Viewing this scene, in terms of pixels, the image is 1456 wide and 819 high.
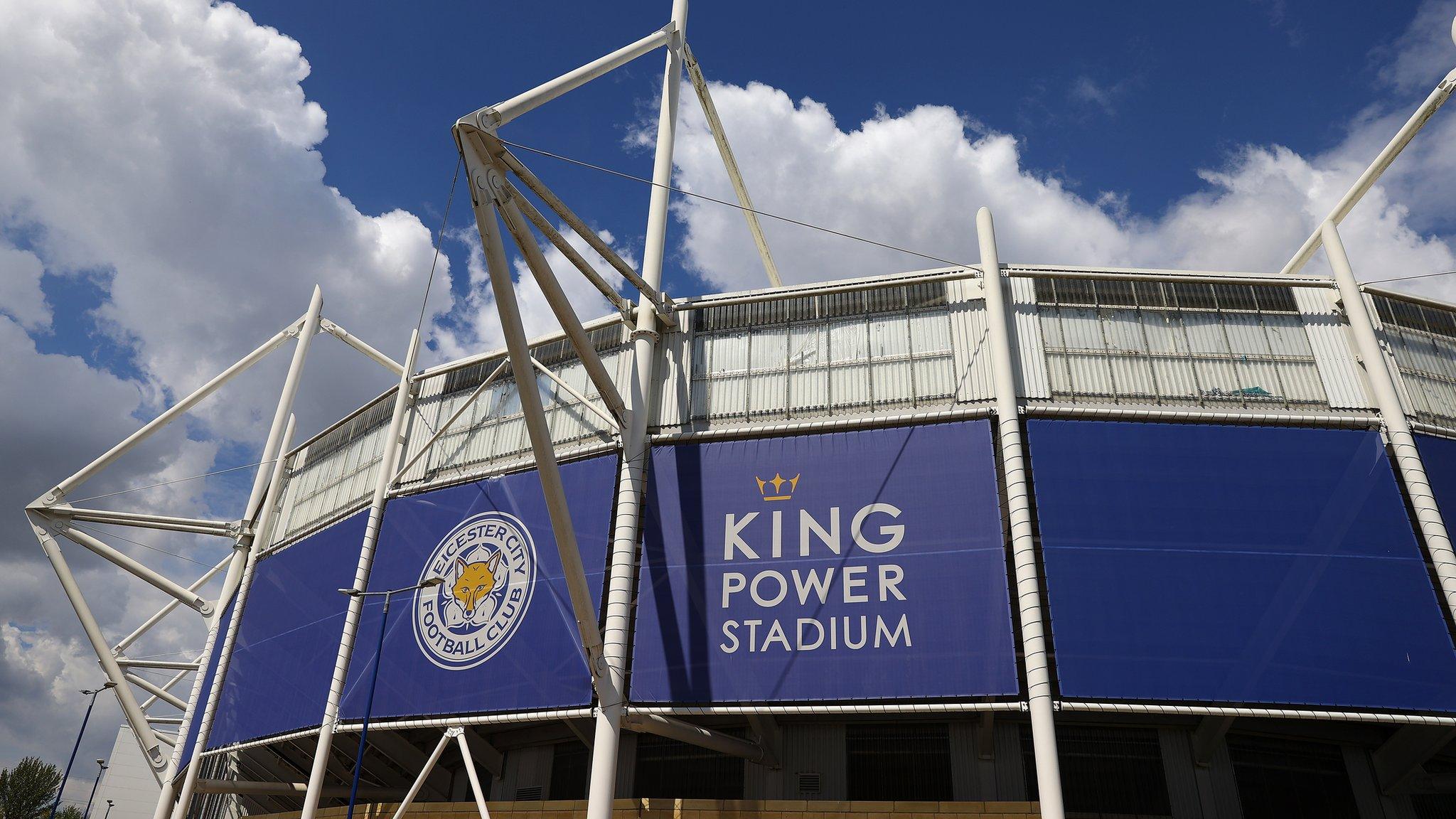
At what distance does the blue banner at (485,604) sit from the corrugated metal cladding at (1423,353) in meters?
26.2

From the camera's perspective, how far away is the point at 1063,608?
2652 cm

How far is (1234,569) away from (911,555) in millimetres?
9055

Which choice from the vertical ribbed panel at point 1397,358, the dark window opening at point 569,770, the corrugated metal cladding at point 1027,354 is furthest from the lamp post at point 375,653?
the vertical ribbed panel at point 1397,358

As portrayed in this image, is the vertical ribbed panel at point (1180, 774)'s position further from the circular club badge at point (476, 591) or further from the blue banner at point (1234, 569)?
the circular club badge at point (476, 591)

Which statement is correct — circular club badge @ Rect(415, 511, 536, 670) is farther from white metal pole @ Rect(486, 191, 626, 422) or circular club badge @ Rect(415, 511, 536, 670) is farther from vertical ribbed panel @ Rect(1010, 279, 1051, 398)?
vertical ribbed panel @ Rect(1010, 279, 1051, 398)

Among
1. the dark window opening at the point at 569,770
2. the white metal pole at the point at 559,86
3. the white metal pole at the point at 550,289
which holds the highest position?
the white metal pole at the point at 559,86

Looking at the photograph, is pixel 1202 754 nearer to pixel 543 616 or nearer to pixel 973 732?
pixel 973 732

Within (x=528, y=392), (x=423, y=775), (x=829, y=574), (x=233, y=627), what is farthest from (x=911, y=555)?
(x=233, y=627)

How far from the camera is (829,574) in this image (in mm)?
28562

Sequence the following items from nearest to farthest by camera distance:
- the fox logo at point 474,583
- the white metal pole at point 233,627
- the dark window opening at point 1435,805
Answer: the dark window opening at point 1435,805 → the fox logo at point 474,583 → the white metal pole at point 233,627

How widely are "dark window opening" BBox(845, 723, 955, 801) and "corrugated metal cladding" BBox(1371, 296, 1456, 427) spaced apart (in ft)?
61.2

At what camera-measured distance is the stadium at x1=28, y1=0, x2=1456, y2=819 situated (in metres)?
26.1

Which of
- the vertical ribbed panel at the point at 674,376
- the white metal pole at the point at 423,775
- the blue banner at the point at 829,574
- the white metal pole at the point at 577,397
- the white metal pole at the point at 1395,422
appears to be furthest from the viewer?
the vertical ribbed panel at the point at 674,376

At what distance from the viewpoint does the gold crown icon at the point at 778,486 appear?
99.3 ft
